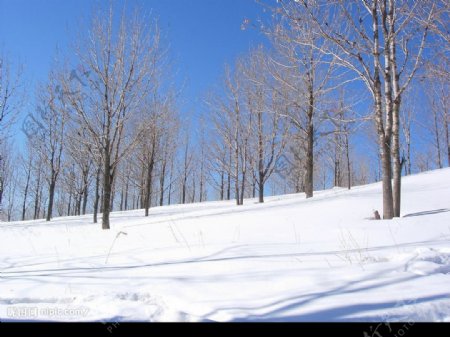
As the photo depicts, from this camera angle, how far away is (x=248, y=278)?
10.3 ft

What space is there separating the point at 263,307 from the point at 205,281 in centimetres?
88

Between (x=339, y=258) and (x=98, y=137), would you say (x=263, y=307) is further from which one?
(x=98, y=137)

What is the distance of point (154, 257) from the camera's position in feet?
14.8

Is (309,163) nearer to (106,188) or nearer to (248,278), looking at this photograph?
(106,188)

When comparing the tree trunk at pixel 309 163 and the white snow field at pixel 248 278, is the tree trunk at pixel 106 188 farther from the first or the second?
the tree trunk at pixel 309 163

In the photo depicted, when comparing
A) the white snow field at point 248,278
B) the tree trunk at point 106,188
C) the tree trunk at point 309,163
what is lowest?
the white snow field at point 248,278

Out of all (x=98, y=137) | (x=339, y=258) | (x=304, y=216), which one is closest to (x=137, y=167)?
(x=98, y=137)

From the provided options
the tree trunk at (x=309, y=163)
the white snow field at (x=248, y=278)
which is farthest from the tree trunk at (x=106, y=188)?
the tree trunk at (x=309, y=163)

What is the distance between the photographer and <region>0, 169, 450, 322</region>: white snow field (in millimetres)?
2369

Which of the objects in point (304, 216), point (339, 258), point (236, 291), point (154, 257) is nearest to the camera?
point (236, 291)

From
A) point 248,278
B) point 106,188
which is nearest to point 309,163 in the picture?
point 106,188

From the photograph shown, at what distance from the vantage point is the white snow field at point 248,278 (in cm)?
237

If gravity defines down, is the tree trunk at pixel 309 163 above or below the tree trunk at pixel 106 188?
above
